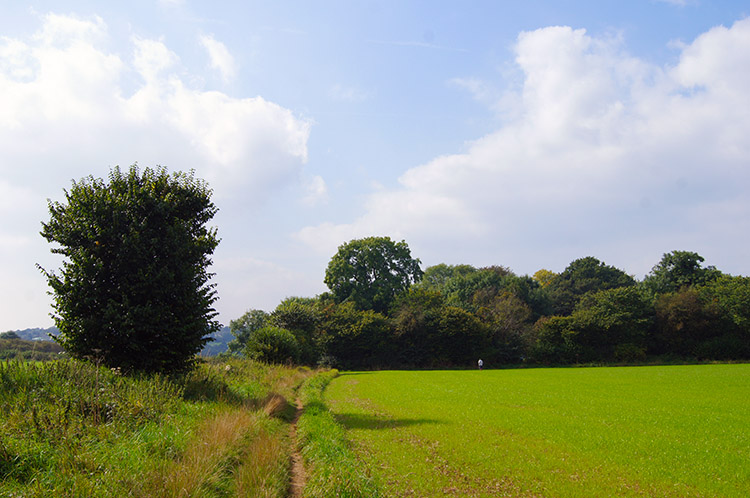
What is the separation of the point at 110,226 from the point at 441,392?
17.8 meters

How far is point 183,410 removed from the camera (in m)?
10.2

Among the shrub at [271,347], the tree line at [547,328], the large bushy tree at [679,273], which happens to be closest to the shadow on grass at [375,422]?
the shrub at [271,347]

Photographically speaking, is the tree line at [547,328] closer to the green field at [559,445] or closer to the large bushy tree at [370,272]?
the large bushy tree at [370,272]

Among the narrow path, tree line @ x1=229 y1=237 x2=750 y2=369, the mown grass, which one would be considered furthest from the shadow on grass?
tree line @ x1=229 y1=237 x2=750 y2=369

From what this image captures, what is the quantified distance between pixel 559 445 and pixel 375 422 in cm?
588

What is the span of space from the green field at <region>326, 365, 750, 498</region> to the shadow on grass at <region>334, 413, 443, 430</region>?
34 millimetres

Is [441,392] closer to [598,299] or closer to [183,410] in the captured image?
[183,410]

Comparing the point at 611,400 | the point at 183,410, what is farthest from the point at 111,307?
the point at 611,400

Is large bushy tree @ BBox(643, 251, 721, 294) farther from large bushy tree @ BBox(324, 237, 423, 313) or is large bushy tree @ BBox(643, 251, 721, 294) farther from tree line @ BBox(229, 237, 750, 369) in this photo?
large bushy tree @ BBox(324, 237, 423, 313)

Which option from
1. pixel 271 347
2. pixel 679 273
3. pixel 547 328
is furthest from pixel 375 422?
pixel 679 273

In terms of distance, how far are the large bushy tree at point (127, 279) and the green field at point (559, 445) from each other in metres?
6.99

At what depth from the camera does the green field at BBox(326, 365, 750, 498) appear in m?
7.10

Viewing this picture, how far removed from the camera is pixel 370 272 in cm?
7131

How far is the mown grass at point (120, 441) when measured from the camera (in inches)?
208
